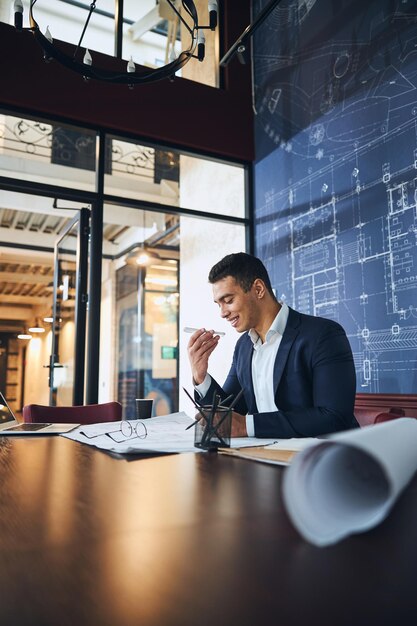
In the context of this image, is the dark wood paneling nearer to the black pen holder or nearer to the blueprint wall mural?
the blueprint wall mural

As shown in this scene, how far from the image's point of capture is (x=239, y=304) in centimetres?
209

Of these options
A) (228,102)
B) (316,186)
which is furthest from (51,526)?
(228,102)

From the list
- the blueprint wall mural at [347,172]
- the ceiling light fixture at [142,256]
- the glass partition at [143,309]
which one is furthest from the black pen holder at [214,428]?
the ceiling light fixture at [142,256]

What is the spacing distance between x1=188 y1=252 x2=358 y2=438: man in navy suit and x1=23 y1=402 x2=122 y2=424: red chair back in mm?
644

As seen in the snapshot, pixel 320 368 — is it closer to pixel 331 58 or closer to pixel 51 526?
pixel 51 526

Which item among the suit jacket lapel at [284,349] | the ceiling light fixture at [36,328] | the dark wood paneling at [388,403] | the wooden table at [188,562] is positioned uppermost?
the ceiling light fixture at [36,328]

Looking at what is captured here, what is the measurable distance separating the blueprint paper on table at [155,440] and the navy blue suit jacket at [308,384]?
0.12m

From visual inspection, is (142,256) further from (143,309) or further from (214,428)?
(214,428)

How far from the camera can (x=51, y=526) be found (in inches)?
20.2

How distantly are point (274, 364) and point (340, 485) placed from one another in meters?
1.47

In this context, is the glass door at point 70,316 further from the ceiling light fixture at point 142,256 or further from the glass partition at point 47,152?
the ceiling light fixture at point 142,256

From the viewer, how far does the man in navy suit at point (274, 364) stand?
142 cm

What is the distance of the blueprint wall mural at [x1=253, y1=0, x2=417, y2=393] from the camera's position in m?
3.21

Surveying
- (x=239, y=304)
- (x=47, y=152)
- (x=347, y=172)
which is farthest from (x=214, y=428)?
(x=47, y=152)
